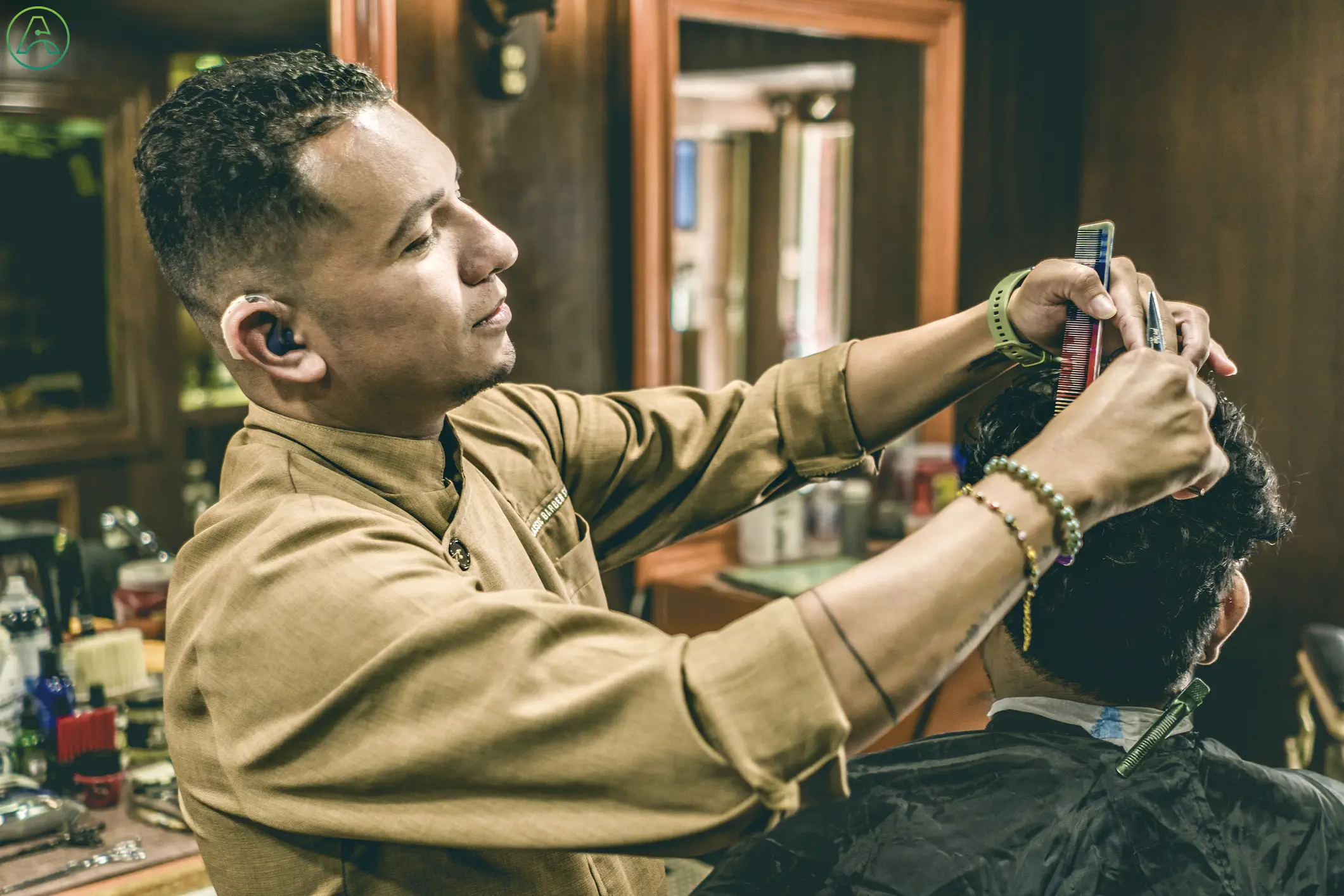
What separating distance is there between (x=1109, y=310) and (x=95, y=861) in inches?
64.4

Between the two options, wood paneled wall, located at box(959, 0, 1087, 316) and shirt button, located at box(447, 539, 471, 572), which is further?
wood paneled wall, located at box(959, 0, 1087, 316)

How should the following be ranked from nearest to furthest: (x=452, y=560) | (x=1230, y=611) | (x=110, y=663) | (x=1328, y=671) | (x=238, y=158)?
(x=238, y=158) → (x=452, y=560) → (x=1230, y=611) → (x=1328, y=671) → (x=110, y=663)

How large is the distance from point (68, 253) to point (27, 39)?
53cm

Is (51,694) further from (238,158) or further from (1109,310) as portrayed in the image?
(1109,310)

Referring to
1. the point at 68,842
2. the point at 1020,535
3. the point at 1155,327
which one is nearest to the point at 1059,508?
the point at 1020,535

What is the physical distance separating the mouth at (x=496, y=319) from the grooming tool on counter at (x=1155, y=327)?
2.05ft

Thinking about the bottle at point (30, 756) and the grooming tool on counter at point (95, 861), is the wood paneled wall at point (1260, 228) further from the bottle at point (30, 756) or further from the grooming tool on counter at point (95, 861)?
the bottle at point (30, 756)

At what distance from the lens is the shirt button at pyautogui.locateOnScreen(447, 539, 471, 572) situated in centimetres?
122

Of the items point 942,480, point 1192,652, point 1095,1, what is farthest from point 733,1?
point 1192,652

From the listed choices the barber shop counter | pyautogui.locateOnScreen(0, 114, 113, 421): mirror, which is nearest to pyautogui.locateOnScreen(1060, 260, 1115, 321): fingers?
the barber shop counter

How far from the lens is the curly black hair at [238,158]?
1103mm

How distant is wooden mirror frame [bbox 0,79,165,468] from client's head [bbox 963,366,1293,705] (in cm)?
213

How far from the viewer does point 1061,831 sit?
1.43m
